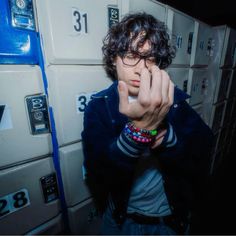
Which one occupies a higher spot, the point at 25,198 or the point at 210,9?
the point at 210,9

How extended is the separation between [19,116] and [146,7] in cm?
118

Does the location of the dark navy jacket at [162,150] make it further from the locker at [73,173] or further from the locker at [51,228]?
the locker at [51,228]

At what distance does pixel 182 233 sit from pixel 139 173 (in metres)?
0.53

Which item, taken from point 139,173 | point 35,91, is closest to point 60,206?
point 139,173

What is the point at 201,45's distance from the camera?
6.34ft

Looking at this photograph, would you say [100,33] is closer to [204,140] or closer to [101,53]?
[101,53]

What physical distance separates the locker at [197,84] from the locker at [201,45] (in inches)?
3.5

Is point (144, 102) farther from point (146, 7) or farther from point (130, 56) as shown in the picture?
point (146, 7)

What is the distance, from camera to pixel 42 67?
89 centimetres

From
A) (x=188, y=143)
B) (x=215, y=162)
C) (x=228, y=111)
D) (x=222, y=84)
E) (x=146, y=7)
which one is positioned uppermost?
(x=146, y=7)

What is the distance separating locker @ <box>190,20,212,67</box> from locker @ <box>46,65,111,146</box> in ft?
4.09

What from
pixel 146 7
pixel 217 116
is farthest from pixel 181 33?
Answer: pixel 217 116

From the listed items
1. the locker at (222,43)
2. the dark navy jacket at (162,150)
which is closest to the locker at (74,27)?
the dark navy jacket at (162,150)

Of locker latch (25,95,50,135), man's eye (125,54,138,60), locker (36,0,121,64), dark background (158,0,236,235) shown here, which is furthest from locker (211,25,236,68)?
locker latch (25,95,50,135)
